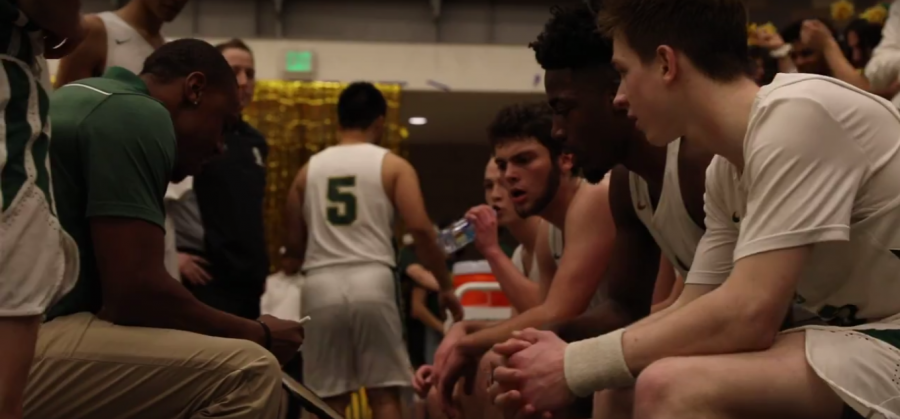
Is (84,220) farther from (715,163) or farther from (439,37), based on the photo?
(439,37)

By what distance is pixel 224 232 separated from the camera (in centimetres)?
356

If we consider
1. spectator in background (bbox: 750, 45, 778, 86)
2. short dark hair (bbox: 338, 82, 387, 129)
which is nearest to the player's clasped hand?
short dark hair (bbox: 338, 82, 387, 129)

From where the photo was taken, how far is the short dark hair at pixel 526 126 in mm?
3451

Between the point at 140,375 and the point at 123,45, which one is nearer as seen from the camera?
the point at 140,375

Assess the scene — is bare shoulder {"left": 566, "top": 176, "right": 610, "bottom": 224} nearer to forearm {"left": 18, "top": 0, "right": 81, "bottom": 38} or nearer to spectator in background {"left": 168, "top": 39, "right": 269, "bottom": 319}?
spectator in background {"left": 168, "top": 39, "right": 269, "bottom": 319}

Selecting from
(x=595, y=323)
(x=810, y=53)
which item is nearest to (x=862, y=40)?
(x=810, y=53)

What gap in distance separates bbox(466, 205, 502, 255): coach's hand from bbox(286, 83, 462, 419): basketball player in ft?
2.44

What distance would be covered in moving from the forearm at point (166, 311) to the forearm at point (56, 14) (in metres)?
0.51

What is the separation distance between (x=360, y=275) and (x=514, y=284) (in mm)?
953

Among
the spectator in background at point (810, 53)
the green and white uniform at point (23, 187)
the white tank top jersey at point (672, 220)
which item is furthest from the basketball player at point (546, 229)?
the spectator in background at point (810, 53)

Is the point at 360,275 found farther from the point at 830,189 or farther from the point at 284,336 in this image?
the point at 830,189

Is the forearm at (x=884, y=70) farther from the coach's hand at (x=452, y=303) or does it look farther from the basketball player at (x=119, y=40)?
the basketball player at (x=119, y=40)

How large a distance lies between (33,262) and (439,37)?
7.52 metres

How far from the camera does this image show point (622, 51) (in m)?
1.83
